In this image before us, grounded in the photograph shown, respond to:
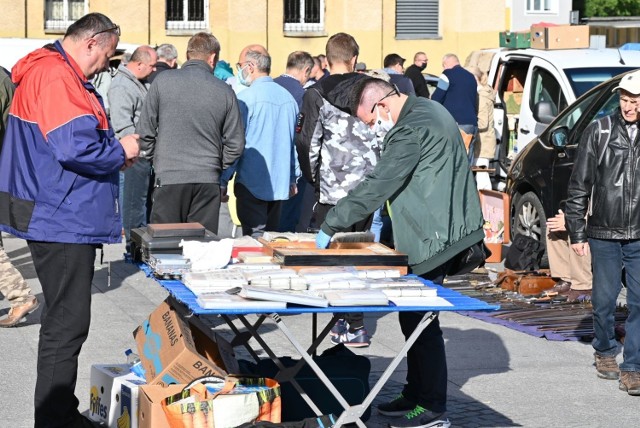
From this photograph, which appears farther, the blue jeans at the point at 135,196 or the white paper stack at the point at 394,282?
the blue jeans at the point at 135,196

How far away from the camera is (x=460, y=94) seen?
1750 centimetres

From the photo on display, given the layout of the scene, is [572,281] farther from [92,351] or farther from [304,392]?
[304,392]

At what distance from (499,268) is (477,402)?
17.0ft

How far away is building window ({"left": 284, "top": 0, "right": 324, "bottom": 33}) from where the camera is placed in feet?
110

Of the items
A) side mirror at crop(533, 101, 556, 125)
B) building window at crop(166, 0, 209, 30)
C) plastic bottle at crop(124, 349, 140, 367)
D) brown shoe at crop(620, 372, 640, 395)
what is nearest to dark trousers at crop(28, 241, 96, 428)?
plastic bottle at crop(124, 349, 140, 367)

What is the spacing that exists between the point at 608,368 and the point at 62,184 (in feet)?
12.4

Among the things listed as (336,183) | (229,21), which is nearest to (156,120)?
(336,183)

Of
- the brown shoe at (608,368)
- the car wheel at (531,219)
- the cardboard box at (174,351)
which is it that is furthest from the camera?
the car wheel at (531,219)

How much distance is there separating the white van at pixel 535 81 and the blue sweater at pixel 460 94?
1.93 feet

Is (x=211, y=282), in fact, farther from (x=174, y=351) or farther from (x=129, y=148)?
(x=129, y=148)

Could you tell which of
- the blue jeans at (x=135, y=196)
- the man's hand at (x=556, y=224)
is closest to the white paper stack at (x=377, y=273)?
the man's hand at (x=556, y=224)

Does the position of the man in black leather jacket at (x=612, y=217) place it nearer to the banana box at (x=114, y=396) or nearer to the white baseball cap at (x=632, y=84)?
the white baseball cap at (x=632, y=84)

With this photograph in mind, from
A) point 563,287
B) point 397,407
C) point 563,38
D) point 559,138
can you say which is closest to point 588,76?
point 563,38

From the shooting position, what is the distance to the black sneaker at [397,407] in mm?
7062
